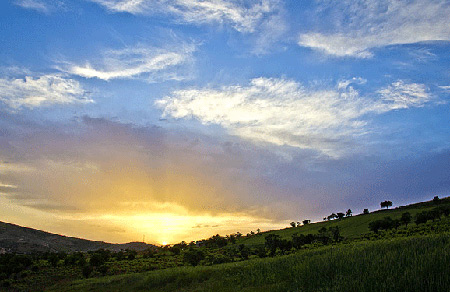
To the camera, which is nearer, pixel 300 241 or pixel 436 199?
pixel 300 241

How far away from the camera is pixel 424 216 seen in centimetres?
8838

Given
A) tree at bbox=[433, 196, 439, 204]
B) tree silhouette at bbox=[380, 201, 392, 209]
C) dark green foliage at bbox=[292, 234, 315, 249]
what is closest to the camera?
dark green foliage at bbox=[292, 234, 315, 249]

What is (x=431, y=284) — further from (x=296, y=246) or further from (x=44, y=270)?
(x=44, y=270)

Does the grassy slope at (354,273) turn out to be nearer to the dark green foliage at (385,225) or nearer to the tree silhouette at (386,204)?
the dark green foliage at (385,225)

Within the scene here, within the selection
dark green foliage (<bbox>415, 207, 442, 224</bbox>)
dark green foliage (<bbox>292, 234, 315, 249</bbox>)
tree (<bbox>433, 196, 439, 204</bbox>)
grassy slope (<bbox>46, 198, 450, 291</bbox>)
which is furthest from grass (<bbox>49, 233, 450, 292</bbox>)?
tree (<bbox>433, 196, 439, 204</bbox>)

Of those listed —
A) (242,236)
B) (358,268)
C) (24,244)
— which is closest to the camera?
(358,268)

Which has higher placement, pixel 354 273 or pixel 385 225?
pixel 354 273

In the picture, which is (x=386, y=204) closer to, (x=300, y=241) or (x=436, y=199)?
(x=436, y=199)

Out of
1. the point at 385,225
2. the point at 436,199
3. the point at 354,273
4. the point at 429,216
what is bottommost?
the point at 385,225

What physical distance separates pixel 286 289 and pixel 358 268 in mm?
4109

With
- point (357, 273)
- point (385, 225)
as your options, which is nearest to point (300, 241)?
point (385, 225)

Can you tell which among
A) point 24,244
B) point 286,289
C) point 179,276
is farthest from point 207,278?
point 24,244

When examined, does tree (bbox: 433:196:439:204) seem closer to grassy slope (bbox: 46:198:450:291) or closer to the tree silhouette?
the tree silhouette

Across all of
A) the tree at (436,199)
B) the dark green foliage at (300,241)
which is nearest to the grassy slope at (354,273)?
the dark green foliage at (300,241)
